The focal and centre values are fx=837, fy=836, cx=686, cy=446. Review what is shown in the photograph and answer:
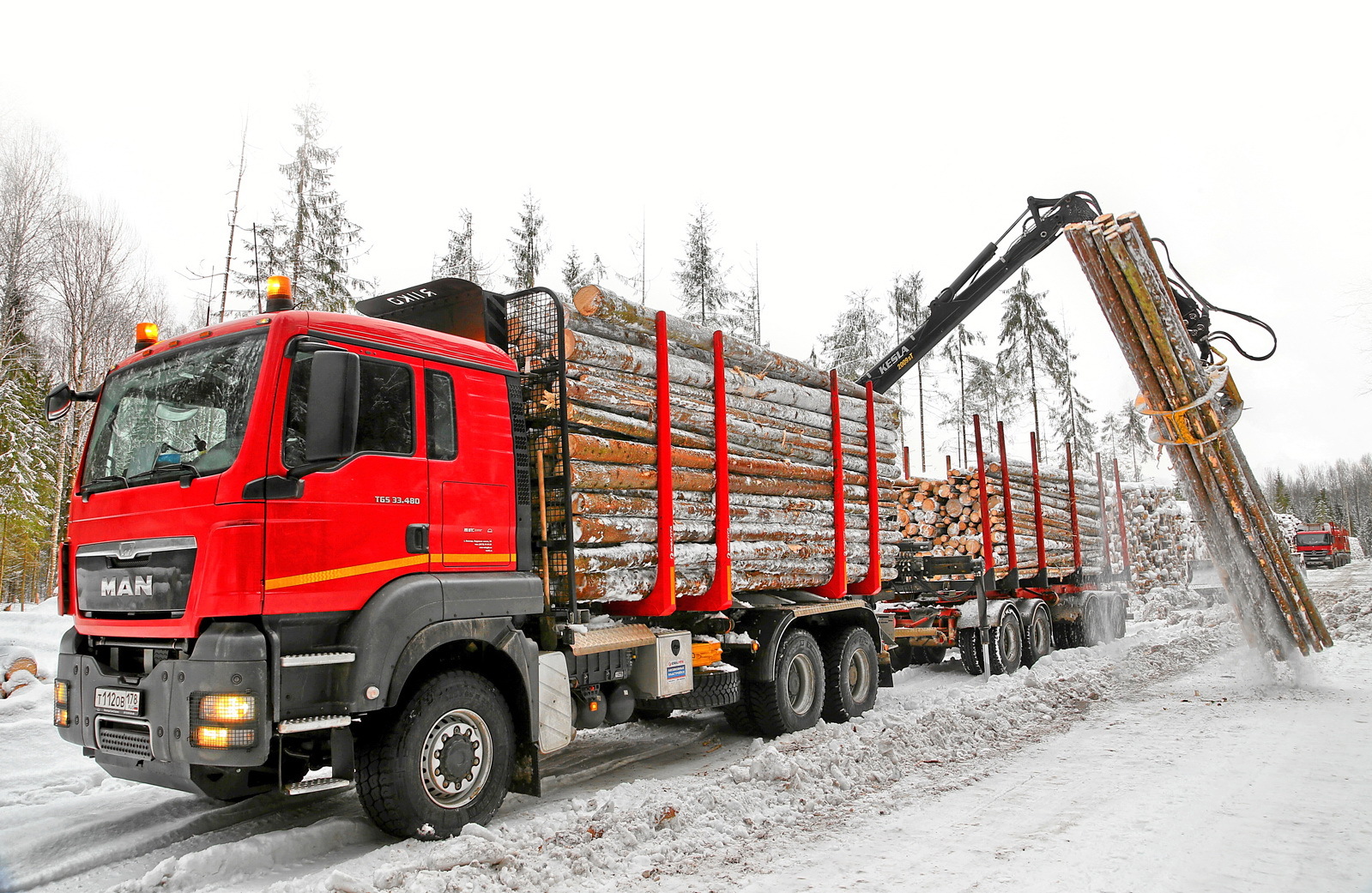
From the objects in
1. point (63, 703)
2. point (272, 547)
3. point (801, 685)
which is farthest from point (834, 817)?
point (63, 703)

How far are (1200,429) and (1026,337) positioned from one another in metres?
24.1

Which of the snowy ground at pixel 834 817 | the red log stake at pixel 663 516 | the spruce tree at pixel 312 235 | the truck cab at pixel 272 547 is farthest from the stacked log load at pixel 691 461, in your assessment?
the spruce tree at pixel 312 235

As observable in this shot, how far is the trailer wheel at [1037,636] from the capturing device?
1189cm

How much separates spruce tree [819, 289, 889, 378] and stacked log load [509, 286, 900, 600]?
83.3ft

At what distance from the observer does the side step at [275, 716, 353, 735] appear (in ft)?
12.9

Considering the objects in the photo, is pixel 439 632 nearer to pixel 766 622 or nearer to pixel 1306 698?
pixel 766 622

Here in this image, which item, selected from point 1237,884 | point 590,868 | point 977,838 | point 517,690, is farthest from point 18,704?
point 1237,884

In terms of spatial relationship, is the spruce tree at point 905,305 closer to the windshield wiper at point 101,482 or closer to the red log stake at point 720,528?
the red log stake at point 720,528

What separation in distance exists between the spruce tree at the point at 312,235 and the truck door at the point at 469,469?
16940 millimetres

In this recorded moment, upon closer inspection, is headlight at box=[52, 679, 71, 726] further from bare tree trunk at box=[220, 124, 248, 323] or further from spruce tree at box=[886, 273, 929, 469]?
spruce tree at box=[886, 273, 929, 469]

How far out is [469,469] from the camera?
500 cm

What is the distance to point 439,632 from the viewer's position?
4.59 meters

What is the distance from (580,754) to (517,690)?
2.10 m

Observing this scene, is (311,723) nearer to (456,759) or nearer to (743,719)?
(456,759)
